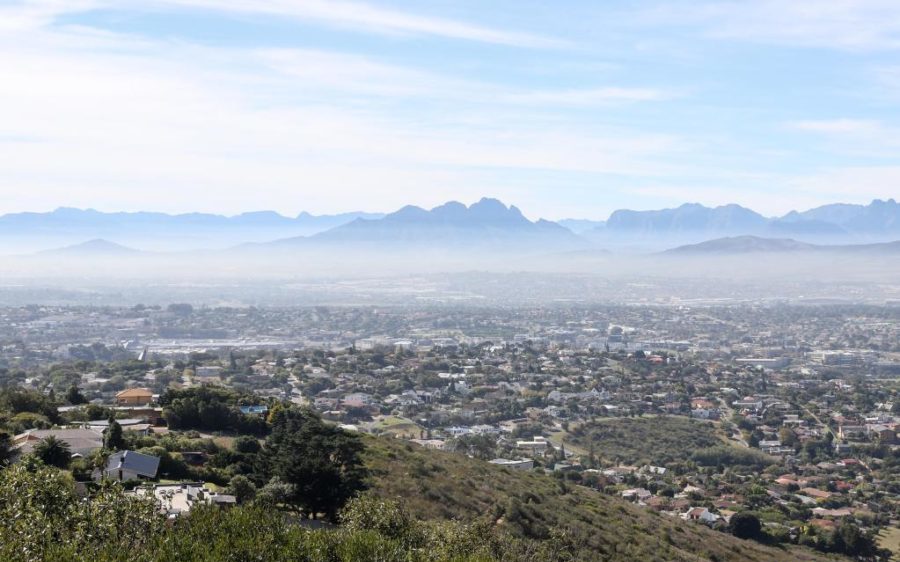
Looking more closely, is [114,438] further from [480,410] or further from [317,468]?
[480,410]

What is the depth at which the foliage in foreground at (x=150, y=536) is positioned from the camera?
34.9 feet

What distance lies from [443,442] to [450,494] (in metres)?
17.9

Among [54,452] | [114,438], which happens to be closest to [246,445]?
[114,438]

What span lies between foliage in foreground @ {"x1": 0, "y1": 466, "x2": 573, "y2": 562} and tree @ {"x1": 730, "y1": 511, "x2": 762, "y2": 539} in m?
16.4

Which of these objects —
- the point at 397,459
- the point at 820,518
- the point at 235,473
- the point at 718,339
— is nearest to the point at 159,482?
the point at 235,473

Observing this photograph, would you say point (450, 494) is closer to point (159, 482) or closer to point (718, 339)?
point (159, 482)

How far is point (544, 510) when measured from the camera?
21656 millimetres

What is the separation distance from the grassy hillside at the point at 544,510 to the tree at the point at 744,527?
1206 mm

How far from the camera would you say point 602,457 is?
40031 mm

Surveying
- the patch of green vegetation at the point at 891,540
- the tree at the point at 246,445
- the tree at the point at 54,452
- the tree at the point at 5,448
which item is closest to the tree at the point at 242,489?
the tree at the point at 54,452

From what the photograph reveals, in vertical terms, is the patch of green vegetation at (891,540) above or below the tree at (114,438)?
below

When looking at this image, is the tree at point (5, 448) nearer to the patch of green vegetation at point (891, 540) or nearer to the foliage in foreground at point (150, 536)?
the foliage in foreground at point (150, 536)

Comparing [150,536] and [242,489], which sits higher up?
[150,536]

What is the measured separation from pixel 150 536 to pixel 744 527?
2056 cm
